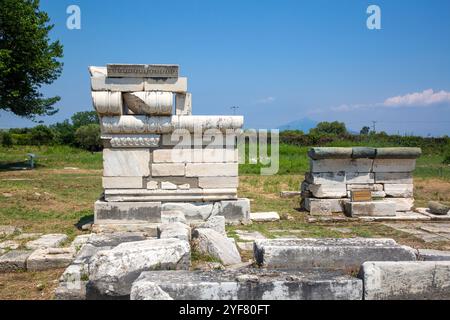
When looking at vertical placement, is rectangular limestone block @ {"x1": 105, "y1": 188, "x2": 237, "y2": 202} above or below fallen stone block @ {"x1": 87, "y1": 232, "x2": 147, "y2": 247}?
above

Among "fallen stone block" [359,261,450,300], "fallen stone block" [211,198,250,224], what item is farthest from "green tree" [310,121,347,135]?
"fallen stone block" [359,261,450,300]

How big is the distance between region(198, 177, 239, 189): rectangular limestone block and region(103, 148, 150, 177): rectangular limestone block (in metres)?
0.95

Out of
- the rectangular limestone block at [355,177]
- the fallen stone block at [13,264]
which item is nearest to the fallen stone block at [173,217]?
the fallen stone block at [13,264]

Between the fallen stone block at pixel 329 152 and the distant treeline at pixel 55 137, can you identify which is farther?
the distant treeline at pixel 55 137

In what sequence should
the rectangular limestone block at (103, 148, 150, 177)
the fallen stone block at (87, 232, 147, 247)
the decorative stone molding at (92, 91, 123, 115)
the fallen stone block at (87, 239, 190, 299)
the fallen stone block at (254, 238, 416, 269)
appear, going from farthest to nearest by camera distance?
the rectangular limestone block at (103, 148, 150, 177), the decorative stone molding at (92, 91, 123, 115), the fallen stone block at (87, 232, 147, 247), the fallen stone block at (254, 238, 416, 269), the fallen stone block at (87, 239, 190, 299)

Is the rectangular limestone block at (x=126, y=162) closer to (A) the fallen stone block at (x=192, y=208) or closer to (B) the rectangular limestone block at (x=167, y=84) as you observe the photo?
(A) the fallen stone block at (x=192, y=208)

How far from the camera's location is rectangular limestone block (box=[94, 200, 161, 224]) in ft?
24.0

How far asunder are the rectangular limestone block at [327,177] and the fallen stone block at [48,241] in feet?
18.4

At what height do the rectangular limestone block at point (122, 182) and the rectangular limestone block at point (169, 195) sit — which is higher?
the rectangular limestone block at point (122, 182)

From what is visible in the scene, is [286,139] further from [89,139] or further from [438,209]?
[438,209]

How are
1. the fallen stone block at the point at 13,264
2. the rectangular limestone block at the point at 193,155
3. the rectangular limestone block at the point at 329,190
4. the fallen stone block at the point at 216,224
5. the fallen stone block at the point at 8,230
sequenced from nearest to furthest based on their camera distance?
the fallen stone block at the point at 13,264, the fallen stone block at the point at 216,224, the fallen stone block at the point at 8,230, the rectangular limestone block at the point at 193,155, the rectangular limestone block at the point at 329,190

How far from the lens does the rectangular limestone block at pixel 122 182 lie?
7395 mm

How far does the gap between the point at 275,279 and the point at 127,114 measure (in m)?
4.86

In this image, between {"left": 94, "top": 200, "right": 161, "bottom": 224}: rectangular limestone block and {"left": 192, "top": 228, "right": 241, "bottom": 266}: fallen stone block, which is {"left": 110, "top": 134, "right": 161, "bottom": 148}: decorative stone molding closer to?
{"left": 94, "top": 200, "right": 161, "bottom": 224}: rectangular limestone block
